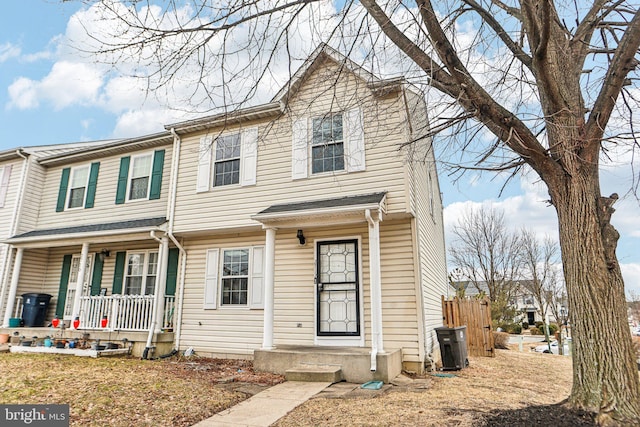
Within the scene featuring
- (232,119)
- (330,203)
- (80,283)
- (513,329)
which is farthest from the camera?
(513,329)

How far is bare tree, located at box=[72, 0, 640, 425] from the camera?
3.91 m

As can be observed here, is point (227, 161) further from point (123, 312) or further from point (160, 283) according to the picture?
point (123, 312)

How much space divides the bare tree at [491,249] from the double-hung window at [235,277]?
18408mm

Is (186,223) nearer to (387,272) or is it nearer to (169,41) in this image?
(387,272)

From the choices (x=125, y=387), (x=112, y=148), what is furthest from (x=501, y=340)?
(x=112, y=148)

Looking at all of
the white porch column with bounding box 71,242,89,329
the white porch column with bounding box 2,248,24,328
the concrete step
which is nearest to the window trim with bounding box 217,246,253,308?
the concrete step

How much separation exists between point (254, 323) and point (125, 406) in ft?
13.1

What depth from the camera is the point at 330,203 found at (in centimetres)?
778

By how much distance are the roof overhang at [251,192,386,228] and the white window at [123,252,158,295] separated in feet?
14.0

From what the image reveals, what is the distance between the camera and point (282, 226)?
8.07 meters

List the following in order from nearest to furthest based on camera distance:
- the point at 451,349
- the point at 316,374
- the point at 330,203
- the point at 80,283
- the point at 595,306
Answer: the point at 595,306 < the point at 316,374 < the point at 330,203 < the point at 451,349 < the point at 80,283

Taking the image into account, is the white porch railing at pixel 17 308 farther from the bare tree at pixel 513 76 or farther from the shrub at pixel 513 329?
the shrub at pixel 513 329

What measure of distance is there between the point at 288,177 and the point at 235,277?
2.69 m

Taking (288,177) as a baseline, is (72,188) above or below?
above
